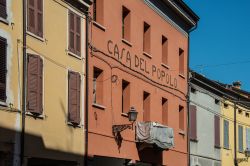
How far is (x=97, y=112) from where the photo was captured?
23812 millimetres

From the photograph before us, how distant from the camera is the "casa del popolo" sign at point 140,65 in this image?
2588 cm

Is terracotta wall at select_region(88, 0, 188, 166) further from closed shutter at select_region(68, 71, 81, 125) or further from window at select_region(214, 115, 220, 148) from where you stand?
window at select_region(214, 115, 220, 148)

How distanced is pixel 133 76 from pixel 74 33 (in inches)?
235

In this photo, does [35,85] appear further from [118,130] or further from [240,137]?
→ [240,137]

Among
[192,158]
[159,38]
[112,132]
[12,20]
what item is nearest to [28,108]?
[12,20]

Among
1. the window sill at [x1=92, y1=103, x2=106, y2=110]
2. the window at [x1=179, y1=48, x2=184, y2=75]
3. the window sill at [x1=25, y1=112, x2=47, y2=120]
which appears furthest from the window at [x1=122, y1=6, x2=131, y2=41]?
the window sill at [x1=25, y1=112, x2=47, y2=120]

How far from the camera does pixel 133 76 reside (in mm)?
27562

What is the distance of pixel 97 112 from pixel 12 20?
6.71 meters

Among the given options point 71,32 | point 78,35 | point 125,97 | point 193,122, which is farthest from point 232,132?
point 71,32

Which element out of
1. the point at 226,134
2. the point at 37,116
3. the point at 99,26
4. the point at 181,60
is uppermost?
the point at 181,60

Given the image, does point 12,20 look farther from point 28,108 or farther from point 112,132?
point 112,132

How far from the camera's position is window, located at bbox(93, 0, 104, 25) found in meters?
24.8

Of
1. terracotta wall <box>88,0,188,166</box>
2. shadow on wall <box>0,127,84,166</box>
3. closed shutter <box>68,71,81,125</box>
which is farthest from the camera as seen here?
terracotta wall <box>88,0,188,166</box>

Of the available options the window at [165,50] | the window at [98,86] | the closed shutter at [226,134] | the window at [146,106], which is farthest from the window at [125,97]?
the closed shutter at [226,134]
